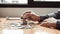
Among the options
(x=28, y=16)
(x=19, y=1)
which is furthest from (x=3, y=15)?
(x=28, y=16)

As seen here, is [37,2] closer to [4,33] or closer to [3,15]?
[3,15]

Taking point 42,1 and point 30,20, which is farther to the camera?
point 42,1

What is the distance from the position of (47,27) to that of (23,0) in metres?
1.25

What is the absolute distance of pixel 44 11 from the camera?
256 centimetres

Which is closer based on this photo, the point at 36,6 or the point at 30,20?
the point at 30,20

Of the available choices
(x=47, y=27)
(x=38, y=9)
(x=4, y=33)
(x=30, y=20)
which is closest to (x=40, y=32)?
(x=47, y=27)

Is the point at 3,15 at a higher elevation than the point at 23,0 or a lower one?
lower

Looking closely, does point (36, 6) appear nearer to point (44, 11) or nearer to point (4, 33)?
point (44, 11)

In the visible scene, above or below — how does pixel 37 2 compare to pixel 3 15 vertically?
above

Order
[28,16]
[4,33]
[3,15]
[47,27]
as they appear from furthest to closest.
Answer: [3,15]
[28,16]
[47,27]
[4,33]

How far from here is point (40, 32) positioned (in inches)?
52.1

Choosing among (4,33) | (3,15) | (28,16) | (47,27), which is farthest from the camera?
(3,15)

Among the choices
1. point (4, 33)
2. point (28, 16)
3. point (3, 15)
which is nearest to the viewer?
point (4, 33)

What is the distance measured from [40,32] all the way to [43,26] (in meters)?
0.24
